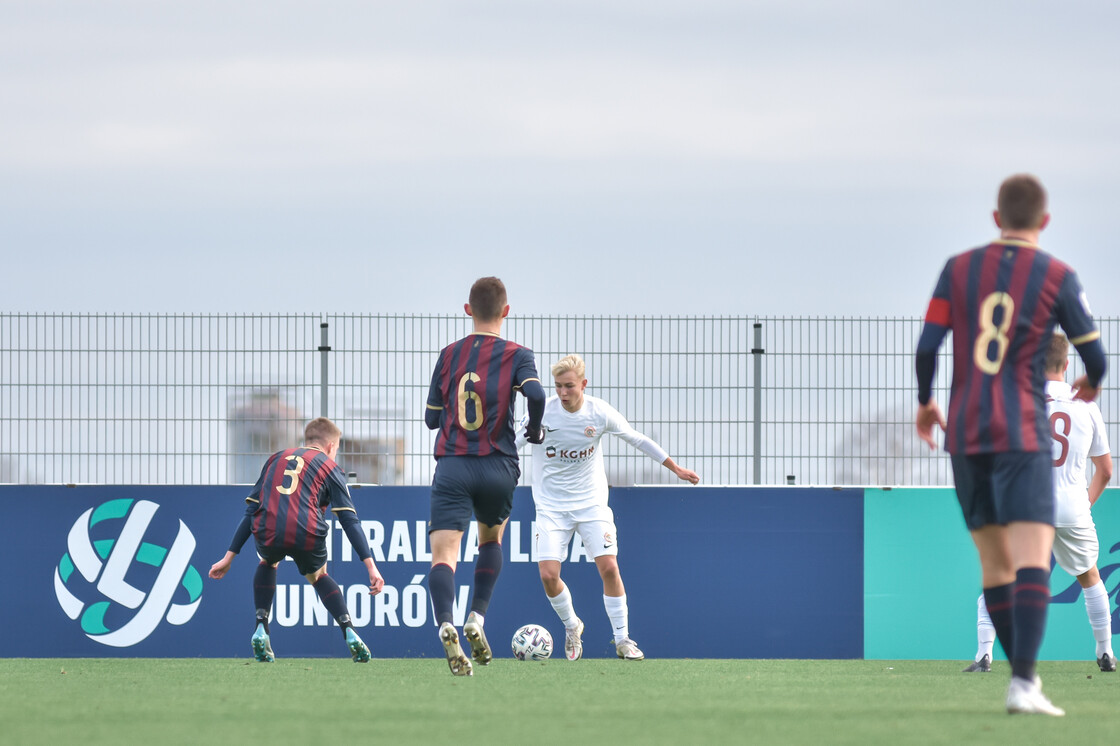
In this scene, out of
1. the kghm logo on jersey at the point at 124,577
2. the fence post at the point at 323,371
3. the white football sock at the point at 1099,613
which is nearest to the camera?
the white football sock at the point at 1099,613

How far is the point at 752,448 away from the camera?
1162cm

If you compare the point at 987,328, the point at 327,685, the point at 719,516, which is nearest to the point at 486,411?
the point at 327,685

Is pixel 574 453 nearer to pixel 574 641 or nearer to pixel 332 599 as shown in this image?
pixel 574 641

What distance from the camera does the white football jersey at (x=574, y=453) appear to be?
1027 centimetres

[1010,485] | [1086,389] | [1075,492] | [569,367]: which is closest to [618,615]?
[569,367]

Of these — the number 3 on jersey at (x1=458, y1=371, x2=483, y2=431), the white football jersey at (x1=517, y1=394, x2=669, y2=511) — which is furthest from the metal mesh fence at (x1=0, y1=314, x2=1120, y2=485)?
the number 3 on jersey at (x1=458, y1=371, x2=483, y2=431)

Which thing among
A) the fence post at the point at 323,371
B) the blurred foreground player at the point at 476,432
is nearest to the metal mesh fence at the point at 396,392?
the fence post at the point at 323,371

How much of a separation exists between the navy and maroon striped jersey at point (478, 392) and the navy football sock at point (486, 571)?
58 cm

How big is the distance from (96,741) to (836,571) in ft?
25.0

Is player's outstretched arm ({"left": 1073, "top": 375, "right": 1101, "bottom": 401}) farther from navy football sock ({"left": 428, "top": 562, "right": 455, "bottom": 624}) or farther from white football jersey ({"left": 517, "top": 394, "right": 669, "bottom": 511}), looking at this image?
white football jersey ({"left": 517, "top": 394, "right": 669, "bottom": 511})

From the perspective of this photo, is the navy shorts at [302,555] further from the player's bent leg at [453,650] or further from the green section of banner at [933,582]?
the green section of banner at [933,582]

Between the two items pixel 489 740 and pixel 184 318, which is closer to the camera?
pixel 489 740

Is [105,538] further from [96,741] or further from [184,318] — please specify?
[96,741]

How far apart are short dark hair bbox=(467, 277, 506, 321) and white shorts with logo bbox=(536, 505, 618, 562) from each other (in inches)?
106
